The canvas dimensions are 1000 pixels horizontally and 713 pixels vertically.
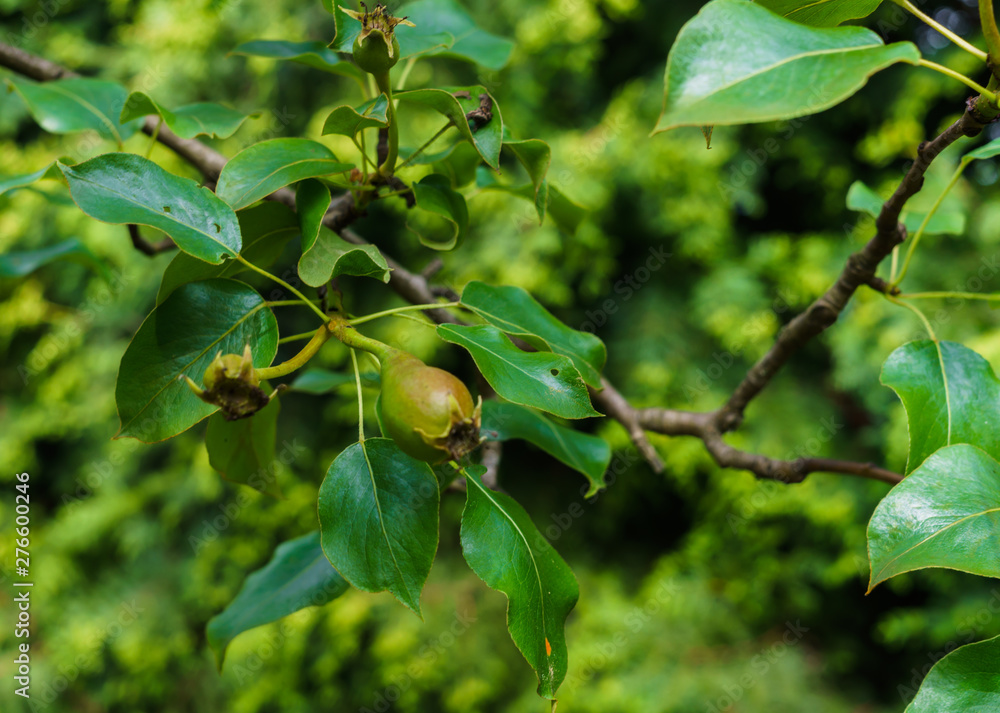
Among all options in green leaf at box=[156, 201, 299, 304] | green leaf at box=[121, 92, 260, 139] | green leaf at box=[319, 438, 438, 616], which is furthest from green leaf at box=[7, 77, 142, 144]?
green leaf at box=[319, 438, 438, 616]

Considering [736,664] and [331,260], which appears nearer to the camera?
[331,260]

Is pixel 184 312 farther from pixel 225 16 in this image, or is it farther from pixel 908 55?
pixel 225 16

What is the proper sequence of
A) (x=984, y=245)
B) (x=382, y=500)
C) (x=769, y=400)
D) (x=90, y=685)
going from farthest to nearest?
(x=90, y=685)
(x=769, y=400)
(x=984, y=245)
(x=382, y=500)

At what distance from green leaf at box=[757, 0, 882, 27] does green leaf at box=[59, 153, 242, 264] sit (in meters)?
0.41

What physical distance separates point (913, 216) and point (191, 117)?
2.71 ft

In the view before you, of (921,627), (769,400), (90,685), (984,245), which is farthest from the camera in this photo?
(90,685)

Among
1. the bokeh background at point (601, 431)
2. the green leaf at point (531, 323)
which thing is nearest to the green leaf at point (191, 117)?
the green leaf at point (531, 323)

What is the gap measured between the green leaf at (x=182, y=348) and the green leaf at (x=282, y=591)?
0.24m

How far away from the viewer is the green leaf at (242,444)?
62 centimetres

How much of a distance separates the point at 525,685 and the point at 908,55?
6.06ft

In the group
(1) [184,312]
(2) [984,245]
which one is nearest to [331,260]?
(1) [184,312]

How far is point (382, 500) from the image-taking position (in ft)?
1.65

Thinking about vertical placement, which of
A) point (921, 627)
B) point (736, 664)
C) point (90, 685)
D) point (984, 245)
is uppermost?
point (984, 245)

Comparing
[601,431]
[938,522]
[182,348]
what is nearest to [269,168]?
[182,348]
